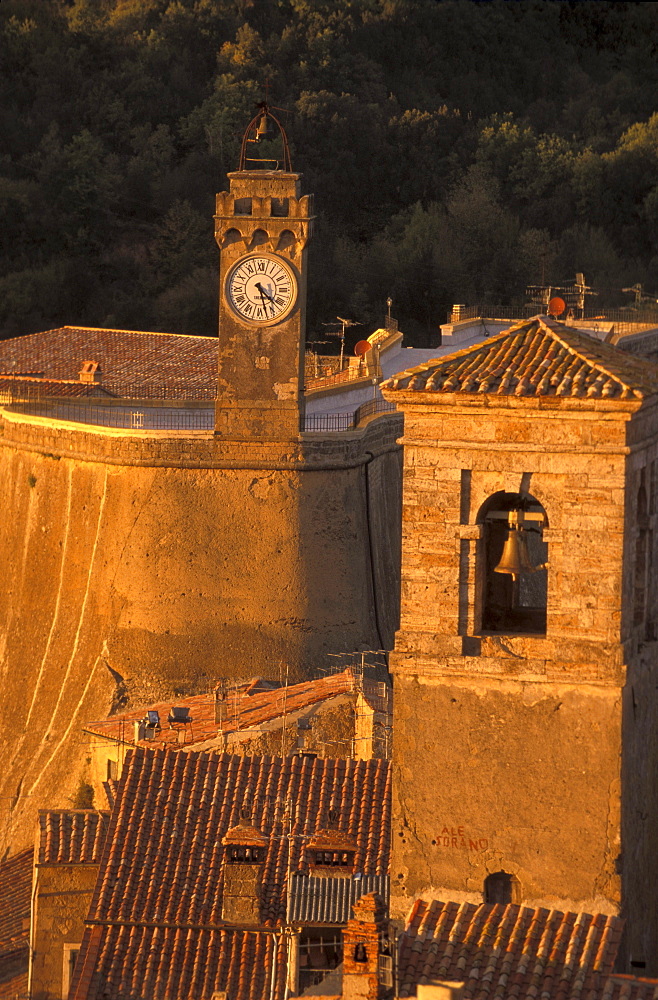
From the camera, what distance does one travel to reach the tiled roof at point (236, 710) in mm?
22062

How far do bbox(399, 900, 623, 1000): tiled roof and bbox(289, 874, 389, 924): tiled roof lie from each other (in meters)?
2.11

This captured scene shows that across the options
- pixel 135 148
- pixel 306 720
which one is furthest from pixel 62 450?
pixel 135 148

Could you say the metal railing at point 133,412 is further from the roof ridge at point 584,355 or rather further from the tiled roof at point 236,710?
the roof ridge at point 584,355

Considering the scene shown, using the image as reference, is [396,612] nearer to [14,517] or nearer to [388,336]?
[14,517]

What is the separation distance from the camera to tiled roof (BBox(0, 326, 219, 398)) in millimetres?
36000

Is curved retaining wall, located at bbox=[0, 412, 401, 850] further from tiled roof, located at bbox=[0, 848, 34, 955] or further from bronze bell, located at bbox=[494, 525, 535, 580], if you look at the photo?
bronze bell, located at bbox=[494, 525, 535, 580]

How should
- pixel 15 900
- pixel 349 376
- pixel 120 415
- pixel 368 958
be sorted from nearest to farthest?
pixel 368 958
pixel 15 900
pixel 120 415
pixel 349 376

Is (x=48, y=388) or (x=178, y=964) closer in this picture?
(x=178, y=964)

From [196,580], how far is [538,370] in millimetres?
13313

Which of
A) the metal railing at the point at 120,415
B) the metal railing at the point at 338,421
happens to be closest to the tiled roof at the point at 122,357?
the metal railing at the point at 120,415

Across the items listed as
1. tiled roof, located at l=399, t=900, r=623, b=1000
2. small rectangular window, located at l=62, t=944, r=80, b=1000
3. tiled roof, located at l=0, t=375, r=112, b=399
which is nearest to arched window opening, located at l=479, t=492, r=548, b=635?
tiled roof, located at l=399, t=900, r=623, b=1000

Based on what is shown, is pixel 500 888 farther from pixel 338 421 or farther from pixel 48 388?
pixel 48 388

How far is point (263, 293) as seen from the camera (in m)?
26.0

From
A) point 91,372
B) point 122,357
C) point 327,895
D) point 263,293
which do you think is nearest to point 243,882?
point 327,895
